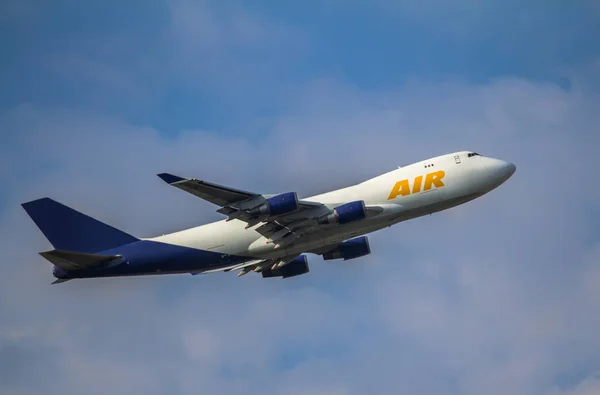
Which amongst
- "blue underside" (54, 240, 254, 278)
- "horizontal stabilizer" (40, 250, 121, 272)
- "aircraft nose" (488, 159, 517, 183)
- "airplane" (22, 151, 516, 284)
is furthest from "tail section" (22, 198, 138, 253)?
"aircraft nose" (488, 159, 517, 183)

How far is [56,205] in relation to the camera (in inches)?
2594

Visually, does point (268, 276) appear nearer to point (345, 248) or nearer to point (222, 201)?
point (345, 248)

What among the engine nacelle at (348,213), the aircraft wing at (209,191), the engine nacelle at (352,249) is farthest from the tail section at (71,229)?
the engine nacelle at (352,249)

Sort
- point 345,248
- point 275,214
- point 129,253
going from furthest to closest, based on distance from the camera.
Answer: point 345,248 → point 129,253 → point 275,214

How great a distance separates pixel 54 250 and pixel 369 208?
20.9m

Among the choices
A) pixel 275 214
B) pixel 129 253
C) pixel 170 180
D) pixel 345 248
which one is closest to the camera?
pixel 170 180

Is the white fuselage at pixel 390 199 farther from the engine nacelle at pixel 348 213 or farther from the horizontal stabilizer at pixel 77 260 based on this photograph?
the horizontal stabilizer at pixel 77 260

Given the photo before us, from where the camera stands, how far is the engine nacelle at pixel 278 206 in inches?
2334

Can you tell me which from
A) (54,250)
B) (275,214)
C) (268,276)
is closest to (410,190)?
(275,214)

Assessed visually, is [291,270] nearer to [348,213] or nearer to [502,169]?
[348,213]

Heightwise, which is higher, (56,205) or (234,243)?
(56,205)

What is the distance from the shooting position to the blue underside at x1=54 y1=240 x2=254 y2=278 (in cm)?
6328

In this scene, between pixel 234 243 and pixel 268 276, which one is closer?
pixel 234 243

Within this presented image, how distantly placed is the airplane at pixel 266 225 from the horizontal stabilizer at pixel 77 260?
0.07 m
